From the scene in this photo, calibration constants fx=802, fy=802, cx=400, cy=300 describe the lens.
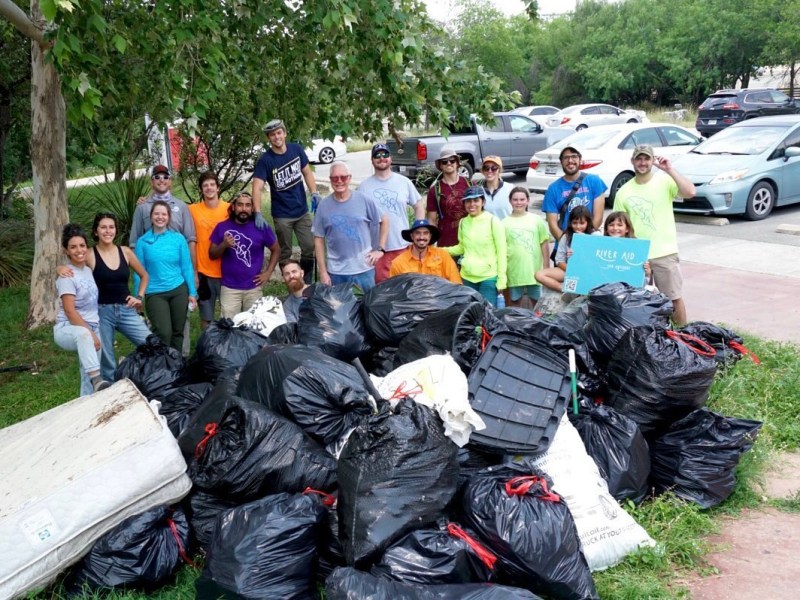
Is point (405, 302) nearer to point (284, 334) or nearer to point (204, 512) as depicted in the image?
point (284, 334)

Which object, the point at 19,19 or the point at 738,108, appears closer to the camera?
the point at 19,19

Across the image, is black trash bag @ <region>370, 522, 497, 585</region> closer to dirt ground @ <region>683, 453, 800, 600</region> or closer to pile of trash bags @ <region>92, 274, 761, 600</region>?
pile of trash bags @ <region>92, 274, 761, 600</region>

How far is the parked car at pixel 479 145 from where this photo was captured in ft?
49.7

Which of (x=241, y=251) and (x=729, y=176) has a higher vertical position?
(x=241, y=251)

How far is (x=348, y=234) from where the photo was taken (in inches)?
247

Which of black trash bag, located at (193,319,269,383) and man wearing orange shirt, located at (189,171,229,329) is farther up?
man wearing orange shirt, located at (189,171,229,329)

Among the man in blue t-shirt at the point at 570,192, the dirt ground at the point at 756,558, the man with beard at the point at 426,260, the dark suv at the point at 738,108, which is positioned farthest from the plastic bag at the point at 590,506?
the dark suv at the point at 738,108

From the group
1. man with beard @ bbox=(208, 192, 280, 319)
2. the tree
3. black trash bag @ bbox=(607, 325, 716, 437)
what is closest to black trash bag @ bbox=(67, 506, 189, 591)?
black trash bag @ bbox=(607, 325, 716, 437)

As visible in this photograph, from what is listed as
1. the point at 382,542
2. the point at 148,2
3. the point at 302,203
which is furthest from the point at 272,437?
the point at 148,2

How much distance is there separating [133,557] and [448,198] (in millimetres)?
3990

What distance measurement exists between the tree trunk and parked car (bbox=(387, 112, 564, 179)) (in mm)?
7532

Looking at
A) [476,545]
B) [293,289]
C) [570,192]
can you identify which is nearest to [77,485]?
[476,545]

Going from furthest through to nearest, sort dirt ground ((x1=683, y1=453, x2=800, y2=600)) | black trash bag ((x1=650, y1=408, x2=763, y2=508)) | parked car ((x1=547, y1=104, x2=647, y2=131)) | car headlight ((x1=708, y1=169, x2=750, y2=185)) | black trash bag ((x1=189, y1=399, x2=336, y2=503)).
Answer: parked car ((x1=547, y1=104, x2=647, y2=131))
car headlight ((x1=708, y1=169, x2=750, y2=185))
black trash bag ((x1=650, y1=408, x2=763, y2=508))
black trash bag ((x1=189, y1=399, x2=336, y2=503))
dirt ground ((x1=683, y1=453, x2=800, y2=600))

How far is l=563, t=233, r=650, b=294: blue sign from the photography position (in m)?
5.53
